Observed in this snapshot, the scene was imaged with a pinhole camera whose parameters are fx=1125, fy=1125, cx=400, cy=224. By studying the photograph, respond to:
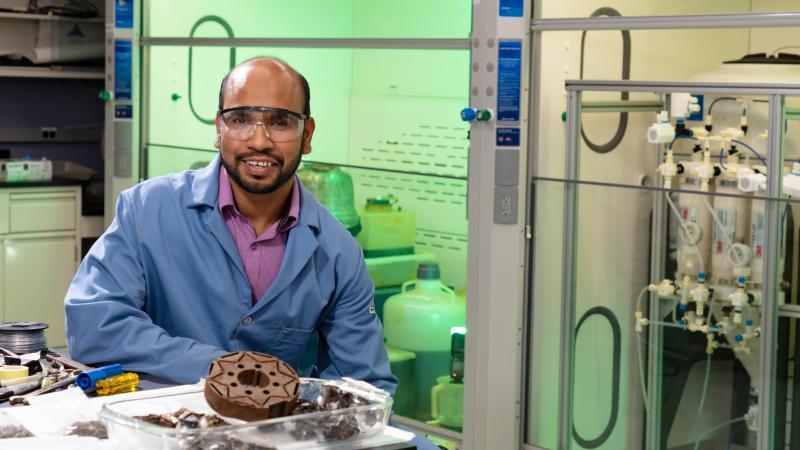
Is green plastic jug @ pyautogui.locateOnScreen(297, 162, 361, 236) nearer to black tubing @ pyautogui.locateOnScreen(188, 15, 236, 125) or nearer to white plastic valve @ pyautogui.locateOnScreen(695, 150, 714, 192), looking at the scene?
black tubing @ pyautogui.locateOnScreen(188, 15, 236, 125)

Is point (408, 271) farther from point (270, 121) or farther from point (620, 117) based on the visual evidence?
point (270, 121)

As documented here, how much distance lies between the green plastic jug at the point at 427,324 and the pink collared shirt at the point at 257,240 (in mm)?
1721

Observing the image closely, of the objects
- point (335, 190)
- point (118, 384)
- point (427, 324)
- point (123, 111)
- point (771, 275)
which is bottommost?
point (427, 324)

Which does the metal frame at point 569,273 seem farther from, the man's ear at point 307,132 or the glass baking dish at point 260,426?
the glass baking dish at point 260,426

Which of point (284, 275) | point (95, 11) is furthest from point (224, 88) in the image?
point (95, 11)

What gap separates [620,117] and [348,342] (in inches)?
65.8

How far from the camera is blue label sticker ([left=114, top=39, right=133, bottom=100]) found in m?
5.01

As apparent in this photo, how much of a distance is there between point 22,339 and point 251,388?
2.44 ft

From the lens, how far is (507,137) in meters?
3.58

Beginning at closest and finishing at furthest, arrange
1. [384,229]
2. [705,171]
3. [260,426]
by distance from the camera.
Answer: [260,426] → [705,171] → [384,229]

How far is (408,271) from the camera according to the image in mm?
4082

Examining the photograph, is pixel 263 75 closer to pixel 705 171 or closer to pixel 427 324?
pixel 705 171

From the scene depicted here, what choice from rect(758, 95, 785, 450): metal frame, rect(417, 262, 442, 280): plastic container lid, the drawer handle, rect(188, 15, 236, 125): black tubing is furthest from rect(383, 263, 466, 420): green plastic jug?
the drawer handle

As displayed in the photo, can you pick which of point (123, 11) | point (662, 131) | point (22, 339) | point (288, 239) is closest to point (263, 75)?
point (288, 239)
